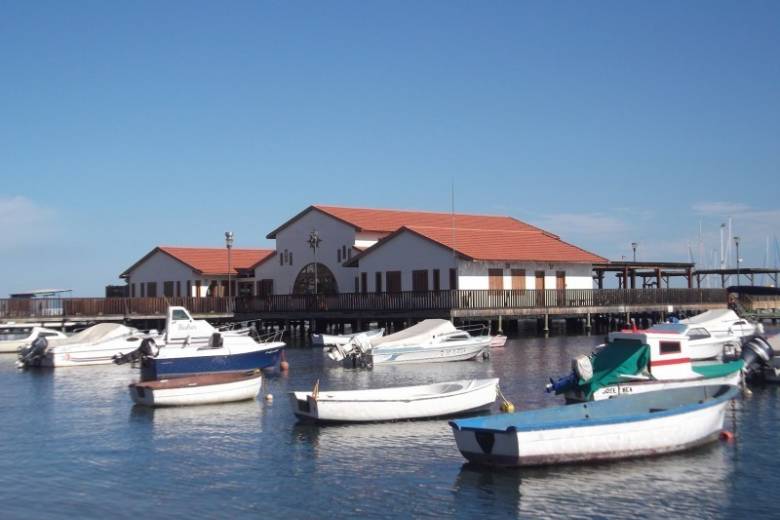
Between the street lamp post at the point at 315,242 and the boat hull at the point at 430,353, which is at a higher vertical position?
the street lamp post at the point at 315,242

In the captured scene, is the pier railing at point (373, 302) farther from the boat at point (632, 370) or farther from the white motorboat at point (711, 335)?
the boat at point (632, 370)

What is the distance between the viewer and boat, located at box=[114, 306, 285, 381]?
112 ft

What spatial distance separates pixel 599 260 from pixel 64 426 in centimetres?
4188

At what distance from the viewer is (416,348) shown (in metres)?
42.3

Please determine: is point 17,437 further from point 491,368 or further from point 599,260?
point 599,260

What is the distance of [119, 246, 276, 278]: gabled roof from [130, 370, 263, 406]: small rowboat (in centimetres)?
4138

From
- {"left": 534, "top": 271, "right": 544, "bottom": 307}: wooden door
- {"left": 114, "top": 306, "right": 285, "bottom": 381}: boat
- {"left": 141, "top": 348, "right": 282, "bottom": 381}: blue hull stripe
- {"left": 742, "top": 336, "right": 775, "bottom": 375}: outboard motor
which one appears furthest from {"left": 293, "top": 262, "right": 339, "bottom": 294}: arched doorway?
{"left": 742, "top": 336, "right": 775, "bottom": 375}: outboard motor

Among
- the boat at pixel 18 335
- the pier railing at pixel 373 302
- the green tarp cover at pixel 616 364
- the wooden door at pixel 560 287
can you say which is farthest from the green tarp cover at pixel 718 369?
the boat at pixel 18 335

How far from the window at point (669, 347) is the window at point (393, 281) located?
32073 mm

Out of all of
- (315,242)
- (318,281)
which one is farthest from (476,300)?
(318,281)

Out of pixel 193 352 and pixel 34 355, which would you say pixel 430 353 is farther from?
pixel 34 355

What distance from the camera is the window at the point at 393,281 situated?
2277 inches

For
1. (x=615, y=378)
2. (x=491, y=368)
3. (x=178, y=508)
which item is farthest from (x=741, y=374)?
(x=178, y=508)

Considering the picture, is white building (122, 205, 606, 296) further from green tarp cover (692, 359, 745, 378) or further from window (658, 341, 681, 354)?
window (658, 341, 681, 354)
